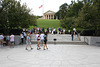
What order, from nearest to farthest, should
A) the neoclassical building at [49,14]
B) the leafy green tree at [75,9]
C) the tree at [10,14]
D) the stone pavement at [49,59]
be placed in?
the stone pavement at [49,59], the tree at [10,14], the leafy green tree at [75,9], the neoclassical building at [49,14]

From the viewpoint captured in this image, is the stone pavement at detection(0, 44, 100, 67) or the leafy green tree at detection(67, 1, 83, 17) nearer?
the stone pavement at detection(0, 44, 100, 67)

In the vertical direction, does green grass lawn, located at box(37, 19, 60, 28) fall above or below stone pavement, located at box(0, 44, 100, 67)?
above

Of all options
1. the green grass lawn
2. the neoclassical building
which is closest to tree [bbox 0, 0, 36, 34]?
the green grass lawn

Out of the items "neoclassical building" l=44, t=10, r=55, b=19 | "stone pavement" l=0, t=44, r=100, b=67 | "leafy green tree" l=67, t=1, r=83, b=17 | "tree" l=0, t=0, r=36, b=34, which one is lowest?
"stone pavement" l=0, t=44, r=100, b=67

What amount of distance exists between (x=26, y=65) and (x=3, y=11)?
1390cm

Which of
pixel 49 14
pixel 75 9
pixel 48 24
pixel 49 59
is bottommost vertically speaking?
pixel 49 59

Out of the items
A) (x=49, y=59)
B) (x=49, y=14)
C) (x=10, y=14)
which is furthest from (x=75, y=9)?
(x=49, y=14)

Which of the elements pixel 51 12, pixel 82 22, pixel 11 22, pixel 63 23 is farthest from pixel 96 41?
pixel 51 12

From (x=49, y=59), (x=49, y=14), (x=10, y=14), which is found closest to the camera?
(x=49, y=59)

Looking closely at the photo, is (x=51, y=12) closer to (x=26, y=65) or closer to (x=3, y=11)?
(x=3, y=11)

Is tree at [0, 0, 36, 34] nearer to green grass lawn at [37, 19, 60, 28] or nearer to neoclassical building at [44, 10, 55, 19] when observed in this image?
green grass lawn at [37, 19, 60, 28]

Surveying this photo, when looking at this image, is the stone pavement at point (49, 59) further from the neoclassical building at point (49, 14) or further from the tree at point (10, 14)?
the neoclassical building at point (49, 14)

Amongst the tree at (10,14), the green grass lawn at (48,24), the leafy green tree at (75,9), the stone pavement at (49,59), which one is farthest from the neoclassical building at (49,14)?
the stone pavement at (49,59)

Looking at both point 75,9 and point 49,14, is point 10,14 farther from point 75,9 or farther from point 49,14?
point 49,14
